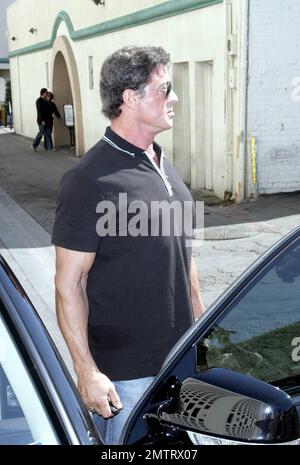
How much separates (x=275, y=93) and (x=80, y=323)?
9678 millimetres

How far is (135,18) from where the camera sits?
51.1 feet

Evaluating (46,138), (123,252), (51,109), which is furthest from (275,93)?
(46,138)

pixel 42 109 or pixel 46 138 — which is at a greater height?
pixel 42 109

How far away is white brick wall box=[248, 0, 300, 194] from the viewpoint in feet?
38.3

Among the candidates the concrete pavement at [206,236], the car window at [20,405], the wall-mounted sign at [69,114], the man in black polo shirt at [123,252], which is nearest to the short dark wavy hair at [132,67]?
the man in black polo shirt at [123,252]

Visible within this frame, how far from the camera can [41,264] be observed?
8.74 meters

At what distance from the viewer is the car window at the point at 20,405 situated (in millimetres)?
1889

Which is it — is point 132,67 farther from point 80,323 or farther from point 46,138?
point 46,138

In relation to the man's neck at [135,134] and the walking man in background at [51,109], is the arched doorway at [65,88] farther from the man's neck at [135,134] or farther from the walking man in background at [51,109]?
the man's neck at [135,134]

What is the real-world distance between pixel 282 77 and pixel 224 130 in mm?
1189

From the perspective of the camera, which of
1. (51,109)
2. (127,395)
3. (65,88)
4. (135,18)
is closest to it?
(127,395)

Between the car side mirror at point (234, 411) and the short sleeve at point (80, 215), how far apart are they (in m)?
0.82

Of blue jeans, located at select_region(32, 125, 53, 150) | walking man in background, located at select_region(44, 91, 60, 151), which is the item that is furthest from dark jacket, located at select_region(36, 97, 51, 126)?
blue jeans, located at select_region(32, 125, 53, 150)
